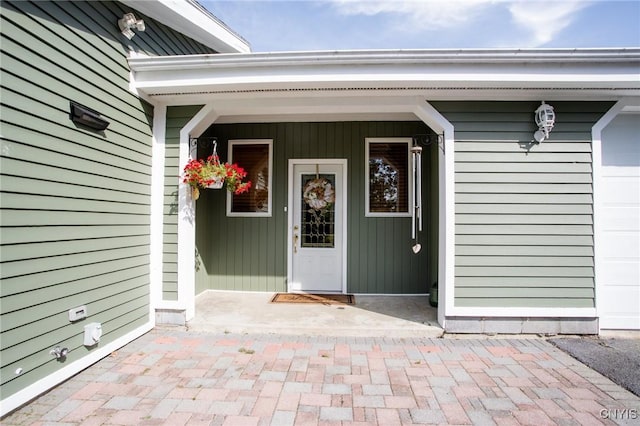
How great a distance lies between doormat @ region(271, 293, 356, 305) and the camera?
13.3 ft

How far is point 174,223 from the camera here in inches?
128

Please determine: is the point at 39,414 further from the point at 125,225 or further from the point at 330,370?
the point at 330,370

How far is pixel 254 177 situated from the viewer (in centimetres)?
459

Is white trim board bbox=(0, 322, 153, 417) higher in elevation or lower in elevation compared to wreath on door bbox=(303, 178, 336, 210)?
lower

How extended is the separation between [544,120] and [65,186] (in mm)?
4130

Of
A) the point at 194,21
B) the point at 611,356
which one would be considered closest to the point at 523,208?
the point at 611,356

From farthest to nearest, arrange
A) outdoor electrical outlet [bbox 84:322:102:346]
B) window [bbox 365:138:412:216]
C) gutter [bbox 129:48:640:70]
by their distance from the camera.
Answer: window [bbox 365:138:412:216] → gutter [bbox 129:48:640:70] → outdoor electrical outlet [bbox 84:322:102:346]

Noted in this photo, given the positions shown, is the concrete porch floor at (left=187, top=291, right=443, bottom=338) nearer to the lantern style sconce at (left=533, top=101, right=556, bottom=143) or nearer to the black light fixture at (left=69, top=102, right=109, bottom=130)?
the black light fixture at (left=69, top=102, right=109, bottom=130)

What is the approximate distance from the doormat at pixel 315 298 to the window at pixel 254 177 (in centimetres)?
120

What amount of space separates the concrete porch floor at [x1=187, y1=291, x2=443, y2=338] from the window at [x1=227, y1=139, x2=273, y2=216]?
1.25m

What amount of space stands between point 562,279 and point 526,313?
49cm

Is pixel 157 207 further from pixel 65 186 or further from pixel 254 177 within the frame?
pixel 254 177

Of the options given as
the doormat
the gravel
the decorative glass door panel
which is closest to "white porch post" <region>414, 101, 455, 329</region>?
the gravel

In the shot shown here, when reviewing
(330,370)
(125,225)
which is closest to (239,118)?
(125,225)
